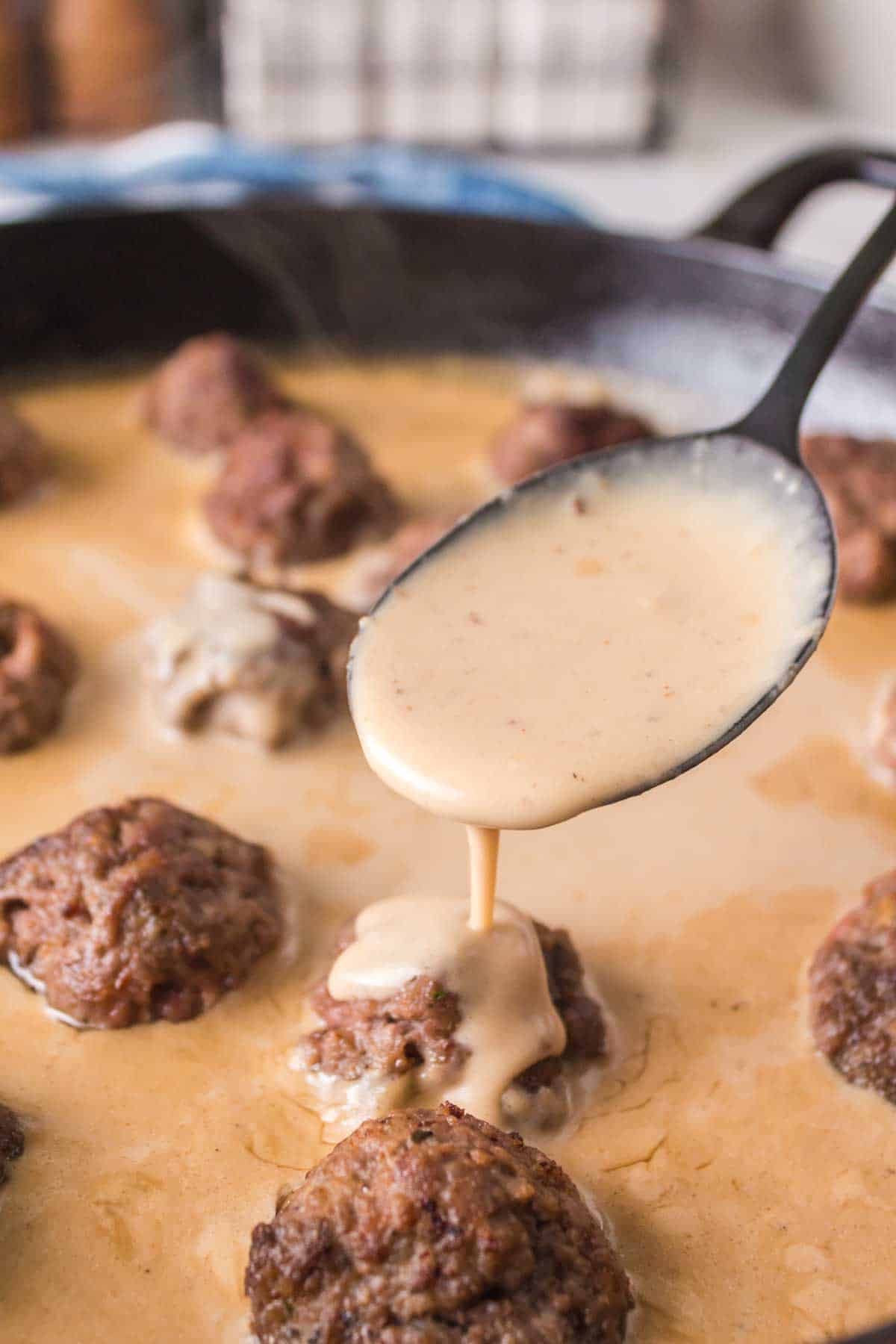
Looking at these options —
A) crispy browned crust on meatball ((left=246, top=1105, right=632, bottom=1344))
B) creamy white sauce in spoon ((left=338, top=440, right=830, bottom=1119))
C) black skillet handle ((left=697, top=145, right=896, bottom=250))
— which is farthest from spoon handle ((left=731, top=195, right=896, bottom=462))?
crispy browned crust on meatball ((left=246, top=1105, right=632, bottom=1344))

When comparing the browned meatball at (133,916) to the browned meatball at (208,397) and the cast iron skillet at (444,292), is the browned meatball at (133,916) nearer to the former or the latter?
the browned meatball at (208,397)

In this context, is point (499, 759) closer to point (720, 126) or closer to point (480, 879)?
point (480, 879)

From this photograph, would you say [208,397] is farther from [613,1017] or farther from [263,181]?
[613,1017]

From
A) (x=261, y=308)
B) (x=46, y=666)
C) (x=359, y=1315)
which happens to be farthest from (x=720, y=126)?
(x=359, y=1315)

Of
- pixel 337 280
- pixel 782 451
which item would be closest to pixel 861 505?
pixel 782 451

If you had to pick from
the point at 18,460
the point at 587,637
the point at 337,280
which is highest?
the point at 587,637

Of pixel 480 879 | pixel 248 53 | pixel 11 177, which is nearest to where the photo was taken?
pixel 480 879
